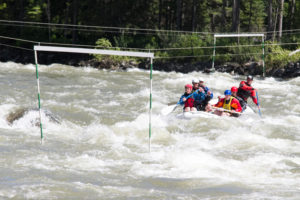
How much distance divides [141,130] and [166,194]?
4.35 metres

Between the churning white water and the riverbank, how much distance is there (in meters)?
5.33

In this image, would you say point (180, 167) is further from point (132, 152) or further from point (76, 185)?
point (76, 185)

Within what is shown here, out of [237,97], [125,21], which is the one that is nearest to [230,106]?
[237,97]

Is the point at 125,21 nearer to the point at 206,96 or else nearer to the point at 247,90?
the point at 247,90

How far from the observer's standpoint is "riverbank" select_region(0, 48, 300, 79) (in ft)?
69.8

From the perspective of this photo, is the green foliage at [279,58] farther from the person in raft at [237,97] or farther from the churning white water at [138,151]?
the person in raft at [237,97]

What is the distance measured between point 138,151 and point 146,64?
54.4 ft

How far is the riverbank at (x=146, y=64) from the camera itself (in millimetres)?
21281

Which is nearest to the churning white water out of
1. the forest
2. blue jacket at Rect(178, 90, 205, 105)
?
blue jacket at Rect(178, 90, 205, 105)

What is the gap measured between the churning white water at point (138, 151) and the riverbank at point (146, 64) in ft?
17.5

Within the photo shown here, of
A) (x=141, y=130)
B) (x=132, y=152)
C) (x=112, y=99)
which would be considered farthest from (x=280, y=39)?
(x=132, y=152)

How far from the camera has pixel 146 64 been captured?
83.7 ft

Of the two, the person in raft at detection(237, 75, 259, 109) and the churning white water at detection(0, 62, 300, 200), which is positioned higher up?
the person in raft at detection(237, 75, 259, 109)

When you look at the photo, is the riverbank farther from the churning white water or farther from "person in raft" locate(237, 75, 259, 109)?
"person in raft" locate(237, 75, 259, 109)
